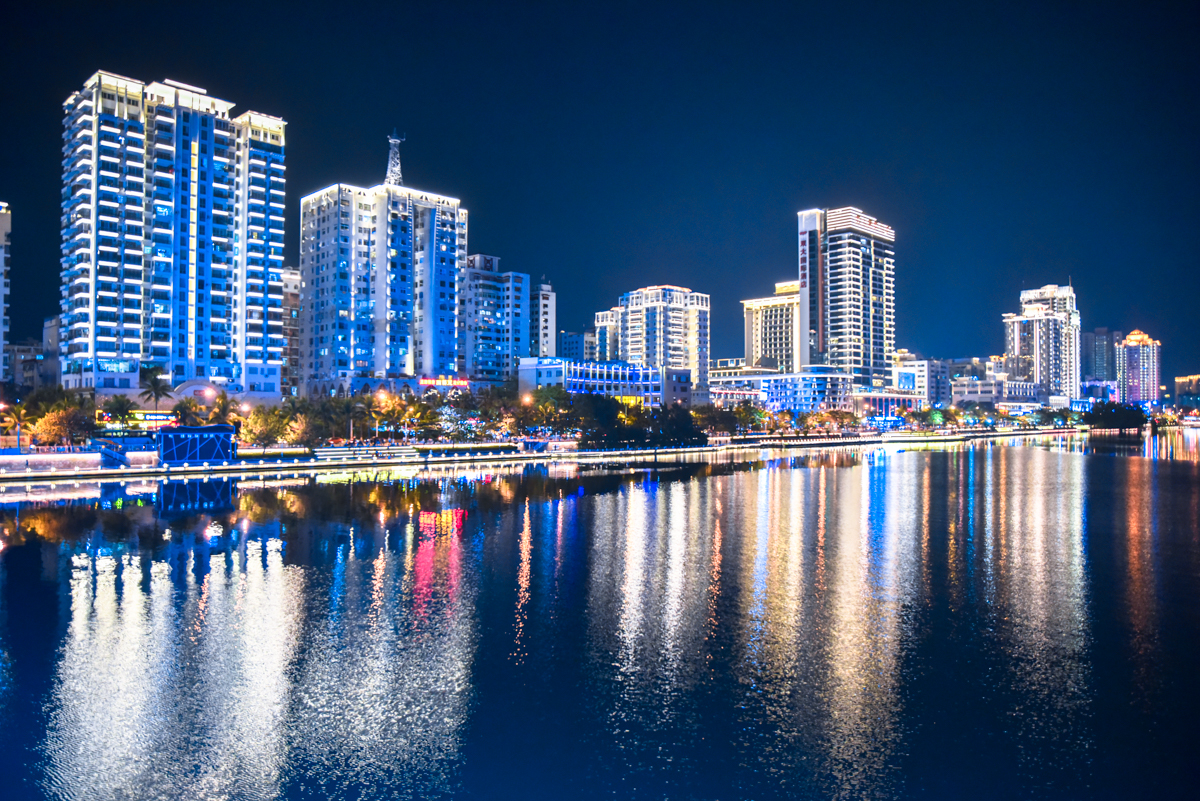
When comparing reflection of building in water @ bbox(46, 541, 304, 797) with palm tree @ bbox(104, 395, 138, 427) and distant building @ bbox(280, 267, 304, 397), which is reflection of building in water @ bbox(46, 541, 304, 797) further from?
distant building @ bbox(280, 267, 304, 397)

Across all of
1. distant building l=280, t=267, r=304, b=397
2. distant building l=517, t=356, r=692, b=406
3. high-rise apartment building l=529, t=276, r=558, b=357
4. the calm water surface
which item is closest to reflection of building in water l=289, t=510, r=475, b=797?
the calm water surface

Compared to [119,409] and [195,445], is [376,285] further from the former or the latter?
[195,445]

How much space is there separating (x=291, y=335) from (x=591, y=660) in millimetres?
137599

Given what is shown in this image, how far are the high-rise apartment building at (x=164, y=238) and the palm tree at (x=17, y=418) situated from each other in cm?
2181

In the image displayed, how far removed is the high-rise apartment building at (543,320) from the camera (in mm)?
181125

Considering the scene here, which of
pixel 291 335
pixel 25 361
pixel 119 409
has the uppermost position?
pixel 291 335

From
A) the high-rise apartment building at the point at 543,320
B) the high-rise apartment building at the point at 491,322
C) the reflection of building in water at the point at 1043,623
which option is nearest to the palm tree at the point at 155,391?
the high-rise apartment building at the point at 491,322

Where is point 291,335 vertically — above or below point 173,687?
above

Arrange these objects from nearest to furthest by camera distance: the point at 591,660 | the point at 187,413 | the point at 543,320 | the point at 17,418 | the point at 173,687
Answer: the point at 173,687
the point at 591,660
the point at 17,418
the point at 187,413
the point at 543,320

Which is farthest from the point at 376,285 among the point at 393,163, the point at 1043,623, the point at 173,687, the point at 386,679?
the point at 1043,623

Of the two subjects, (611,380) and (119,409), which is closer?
(119,409)

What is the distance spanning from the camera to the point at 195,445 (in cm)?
6494

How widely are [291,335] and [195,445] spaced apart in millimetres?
84016

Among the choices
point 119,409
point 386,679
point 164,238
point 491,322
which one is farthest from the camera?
point 491,322
